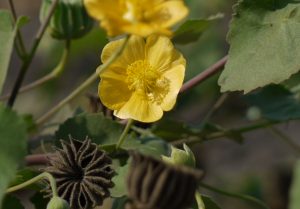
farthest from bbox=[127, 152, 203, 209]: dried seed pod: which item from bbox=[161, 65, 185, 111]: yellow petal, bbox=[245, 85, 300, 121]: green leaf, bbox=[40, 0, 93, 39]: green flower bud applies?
bbox=[245, 85, 300, 121]: green leaf

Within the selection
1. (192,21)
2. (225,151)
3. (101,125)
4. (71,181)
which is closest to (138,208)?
(71,181)

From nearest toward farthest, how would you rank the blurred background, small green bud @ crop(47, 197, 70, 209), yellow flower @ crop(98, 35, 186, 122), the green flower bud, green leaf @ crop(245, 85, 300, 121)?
small green bud @ crop(47, 197, 70, 209) → yellow flower @ crop(98, 35, 186, 122) → the green flower bud → green leaf @ crop(245, 85, 300, 121) → the blurred background

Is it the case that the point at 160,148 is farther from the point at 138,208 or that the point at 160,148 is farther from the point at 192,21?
the point at 138,208

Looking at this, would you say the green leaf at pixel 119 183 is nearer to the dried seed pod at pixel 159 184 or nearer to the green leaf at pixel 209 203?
the green leaf at pixel 209 203

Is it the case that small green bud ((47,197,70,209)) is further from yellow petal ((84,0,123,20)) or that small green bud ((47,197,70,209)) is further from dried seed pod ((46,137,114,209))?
yellow petal ((84,0,123,20))

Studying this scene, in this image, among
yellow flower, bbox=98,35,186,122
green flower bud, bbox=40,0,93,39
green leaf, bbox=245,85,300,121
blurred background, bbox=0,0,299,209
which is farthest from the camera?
blurred background, bbox=0,0,299,209

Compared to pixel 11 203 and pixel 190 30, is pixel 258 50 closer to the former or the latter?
pixel 190 30

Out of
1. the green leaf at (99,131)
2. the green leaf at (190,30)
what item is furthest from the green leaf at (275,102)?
the green leaf at (99,131)
